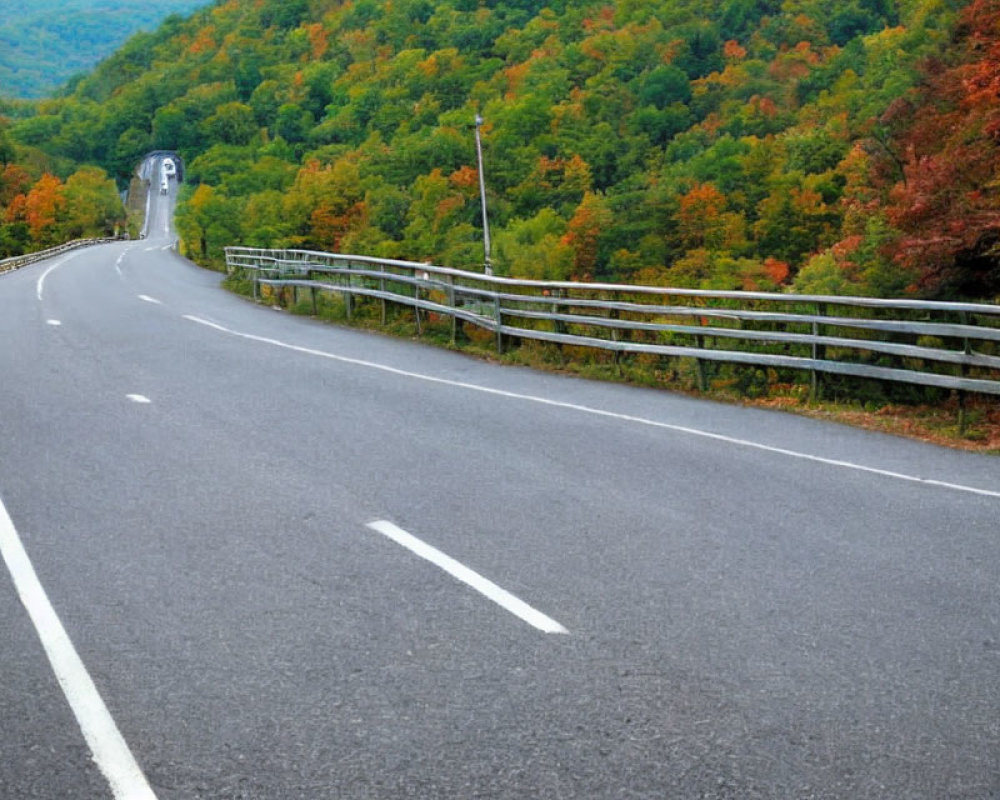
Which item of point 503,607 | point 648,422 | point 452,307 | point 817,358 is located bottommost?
point 648,422

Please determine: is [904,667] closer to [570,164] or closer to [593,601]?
[593,601]

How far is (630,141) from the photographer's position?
118m

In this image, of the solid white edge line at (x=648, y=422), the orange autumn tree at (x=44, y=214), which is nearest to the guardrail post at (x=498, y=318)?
the solid white edge line at (x=648, y=422)

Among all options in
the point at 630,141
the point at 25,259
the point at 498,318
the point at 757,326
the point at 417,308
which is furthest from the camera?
the point at 630,141

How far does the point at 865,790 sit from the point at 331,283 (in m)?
21.0

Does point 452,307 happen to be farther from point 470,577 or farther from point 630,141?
point 630,141

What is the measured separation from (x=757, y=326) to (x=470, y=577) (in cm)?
849

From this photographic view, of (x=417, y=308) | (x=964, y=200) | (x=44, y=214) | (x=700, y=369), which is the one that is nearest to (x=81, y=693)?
(x=700, y=369)

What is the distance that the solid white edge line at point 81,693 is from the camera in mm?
3926

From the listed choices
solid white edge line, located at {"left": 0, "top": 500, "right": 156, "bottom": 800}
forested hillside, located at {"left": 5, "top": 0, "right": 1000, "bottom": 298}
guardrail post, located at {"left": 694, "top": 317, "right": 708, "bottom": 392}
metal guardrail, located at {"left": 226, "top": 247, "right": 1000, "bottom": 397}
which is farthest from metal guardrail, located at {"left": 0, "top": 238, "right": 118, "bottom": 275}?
solid white edge line, located at {"left": 0, "top": 500, "right": 156, "bottom": 800}

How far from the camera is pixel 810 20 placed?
13300 cm

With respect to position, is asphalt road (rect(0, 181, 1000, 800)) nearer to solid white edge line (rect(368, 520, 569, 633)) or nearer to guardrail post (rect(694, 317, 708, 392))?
solid white edge line (rect(368, 520, 569, 633))


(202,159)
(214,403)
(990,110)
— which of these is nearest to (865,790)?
(214,403)

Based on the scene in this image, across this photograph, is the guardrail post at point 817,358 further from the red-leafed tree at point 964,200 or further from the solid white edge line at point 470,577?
the solid white edge line at point 470,577
